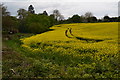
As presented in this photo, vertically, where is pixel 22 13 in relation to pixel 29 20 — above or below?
above

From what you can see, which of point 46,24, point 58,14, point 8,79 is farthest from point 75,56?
point 58,14

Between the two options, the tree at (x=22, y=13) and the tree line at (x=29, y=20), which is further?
the tree at (x=22, y=13)

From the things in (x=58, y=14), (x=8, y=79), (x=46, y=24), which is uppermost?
(x=58, y=14)

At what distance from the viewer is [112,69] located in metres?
7.94

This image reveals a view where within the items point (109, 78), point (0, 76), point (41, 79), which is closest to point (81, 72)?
point (109, 78)

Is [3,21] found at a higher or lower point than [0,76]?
higher

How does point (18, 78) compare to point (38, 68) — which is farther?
point (38, 68)

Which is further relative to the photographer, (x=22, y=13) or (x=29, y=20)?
(x=22, y=13)

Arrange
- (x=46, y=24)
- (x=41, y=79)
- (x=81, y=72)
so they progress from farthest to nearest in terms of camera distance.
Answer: (x=46, y=24)
(x=81, y=72)
(x=41, y=79)

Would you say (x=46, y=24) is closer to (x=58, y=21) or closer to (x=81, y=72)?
(x=58, y=21)

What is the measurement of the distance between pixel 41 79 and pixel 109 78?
2.76 meters

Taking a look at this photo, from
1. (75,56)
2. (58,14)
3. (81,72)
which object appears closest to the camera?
(81,72)

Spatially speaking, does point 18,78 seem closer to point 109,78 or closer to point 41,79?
point 41,79

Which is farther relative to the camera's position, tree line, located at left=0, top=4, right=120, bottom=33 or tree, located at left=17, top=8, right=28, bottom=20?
tree, located at left=17, top=8, right=28, bottom=20
